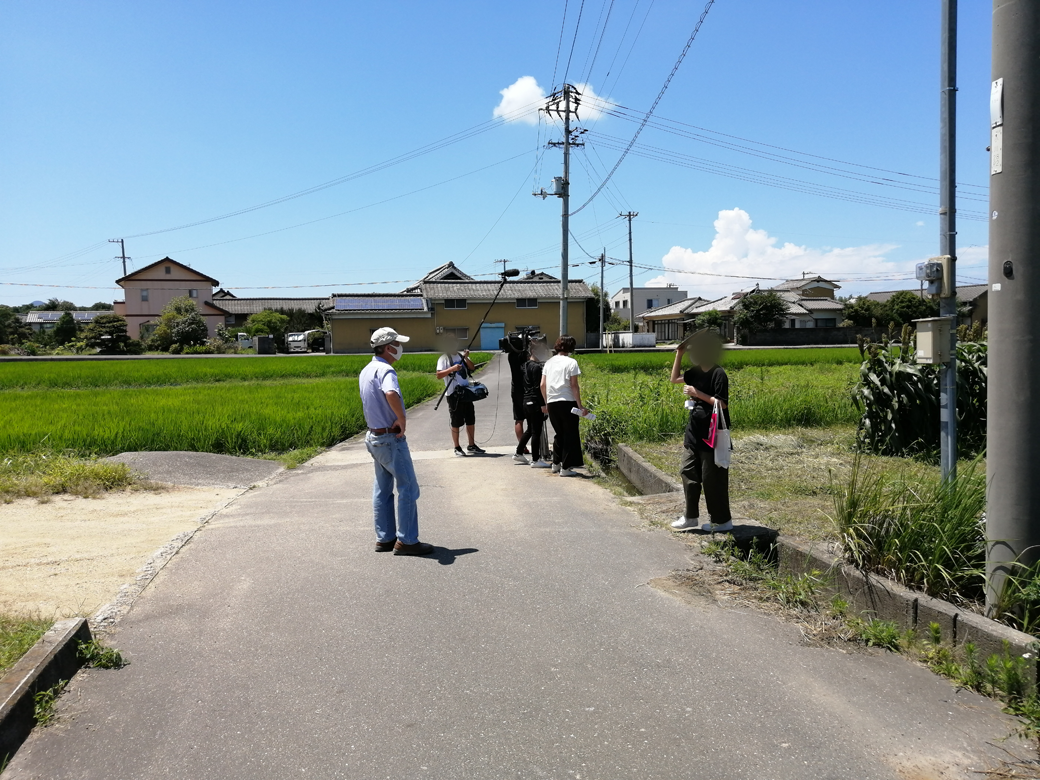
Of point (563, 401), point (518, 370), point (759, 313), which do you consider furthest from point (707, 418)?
point (759, 313)

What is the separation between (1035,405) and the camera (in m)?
3.85

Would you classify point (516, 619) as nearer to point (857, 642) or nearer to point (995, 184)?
point (857, 642)

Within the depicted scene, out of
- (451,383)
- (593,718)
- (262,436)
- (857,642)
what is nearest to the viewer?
(593,718)

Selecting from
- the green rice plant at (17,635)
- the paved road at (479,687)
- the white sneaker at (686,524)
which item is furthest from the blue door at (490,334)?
the green rice plant at (17,635)

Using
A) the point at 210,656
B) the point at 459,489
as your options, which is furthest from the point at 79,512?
the point at 210,656

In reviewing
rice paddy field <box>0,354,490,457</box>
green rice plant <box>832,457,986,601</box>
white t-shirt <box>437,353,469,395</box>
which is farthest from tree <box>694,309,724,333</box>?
green rice plant <box>832,457,986,601</box>

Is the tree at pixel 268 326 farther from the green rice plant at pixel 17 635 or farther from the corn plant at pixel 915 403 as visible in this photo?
the green rice plant at pixel 17 635

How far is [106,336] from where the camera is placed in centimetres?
6009

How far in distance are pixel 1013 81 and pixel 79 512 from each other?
27.8ft

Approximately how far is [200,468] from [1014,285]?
30.7ft

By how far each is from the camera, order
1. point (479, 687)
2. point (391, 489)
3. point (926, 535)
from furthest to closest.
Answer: point (391, 489) → point (926, 535) → point (479, 687)

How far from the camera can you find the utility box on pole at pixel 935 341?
5.46m

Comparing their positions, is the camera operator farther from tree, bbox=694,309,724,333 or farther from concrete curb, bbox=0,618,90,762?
tree, bbox=694,309,724,333

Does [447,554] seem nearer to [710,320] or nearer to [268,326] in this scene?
[710,320]
